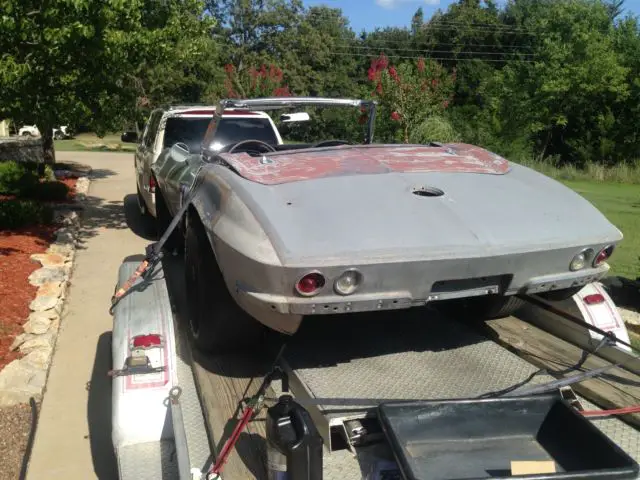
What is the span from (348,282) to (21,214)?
8.26m

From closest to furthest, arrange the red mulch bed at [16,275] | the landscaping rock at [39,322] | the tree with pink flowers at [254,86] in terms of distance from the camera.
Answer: the red mulch bed at [16,275], the landscaping rock at [39,322], the tree with pink flowers at [254,86]

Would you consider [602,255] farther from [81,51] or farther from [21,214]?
[21,214]

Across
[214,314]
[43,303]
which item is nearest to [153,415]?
[214,314]

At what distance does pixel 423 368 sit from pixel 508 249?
848 mm

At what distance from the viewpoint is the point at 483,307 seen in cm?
403

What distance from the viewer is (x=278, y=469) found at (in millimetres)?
2312

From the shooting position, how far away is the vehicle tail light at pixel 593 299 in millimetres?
3953

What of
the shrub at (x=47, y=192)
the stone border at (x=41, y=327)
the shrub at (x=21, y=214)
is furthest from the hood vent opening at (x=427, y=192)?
the shrub at (x=47, y=192)

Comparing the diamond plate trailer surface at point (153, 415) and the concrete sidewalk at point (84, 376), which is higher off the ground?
the diamond plate trailer surface at point (153, 415)

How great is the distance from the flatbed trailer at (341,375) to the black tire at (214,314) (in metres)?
0.09

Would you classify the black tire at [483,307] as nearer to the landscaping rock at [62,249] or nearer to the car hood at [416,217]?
the car hood at [416,217]

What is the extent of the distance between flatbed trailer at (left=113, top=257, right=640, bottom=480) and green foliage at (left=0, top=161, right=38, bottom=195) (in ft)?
30.7

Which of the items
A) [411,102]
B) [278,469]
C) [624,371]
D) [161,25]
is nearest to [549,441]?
[624,371]

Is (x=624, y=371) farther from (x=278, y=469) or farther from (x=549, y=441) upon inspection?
(x=278, y=469)
